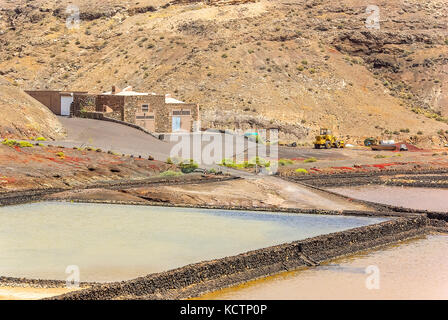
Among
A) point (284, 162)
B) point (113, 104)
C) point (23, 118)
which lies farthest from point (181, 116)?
point (23, 118)

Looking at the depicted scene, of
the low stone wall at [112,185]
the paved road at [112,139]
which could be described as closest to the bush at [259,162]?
the paved road at [112,139]

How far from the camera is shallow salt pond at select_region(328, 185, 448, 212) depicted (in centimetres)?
3822

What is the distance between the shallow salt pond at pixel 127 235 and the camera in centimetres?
2089

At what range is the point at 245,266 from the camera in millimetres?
21547

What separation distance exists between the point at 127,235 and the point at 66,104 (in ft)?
139

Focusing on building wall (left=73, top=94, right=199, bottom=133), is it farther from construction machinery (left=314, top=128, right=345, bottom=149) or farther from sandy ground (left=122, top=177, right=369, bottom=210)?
sandy ground (left=122, top=177, right=369, bottom=210)

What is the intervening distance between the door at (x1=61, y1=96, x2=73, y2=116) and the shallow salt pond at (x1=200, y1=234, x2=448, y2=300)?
145ft

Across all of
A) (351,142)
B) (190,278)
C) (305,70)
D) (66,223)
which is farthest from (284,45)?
(190,278)

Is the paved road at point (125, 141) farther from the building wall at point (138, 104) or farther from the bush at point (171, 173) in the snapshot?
the bush at point (171, 173)

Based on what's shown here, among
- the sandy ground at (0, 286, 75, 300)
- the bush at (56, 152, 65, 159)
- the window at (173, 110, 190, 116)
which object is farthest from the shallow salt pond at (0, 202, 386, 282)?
the window at (173, 110, 190, 116)

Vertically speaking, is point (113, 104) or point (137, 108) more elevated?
point (113, 104)

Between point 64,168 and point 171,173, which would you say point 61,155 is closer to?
point 64,168

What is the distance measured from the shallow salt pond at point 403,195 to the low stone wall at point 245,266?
8.70 meters

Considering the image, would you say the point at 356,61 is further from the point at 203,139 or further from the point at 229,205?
the point at 229,205
